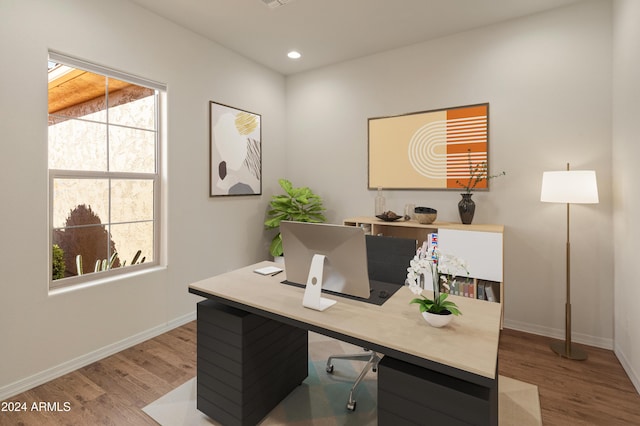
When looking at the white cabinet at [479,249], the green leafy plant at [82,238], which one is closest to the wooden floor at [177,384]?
the white cabinet at [479,249]

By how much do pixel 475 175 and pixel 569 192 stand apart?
87cm

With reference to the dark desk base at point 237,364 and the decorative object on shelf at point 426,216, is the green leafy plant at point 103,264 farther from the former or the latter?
the decorative object on shelf at point 426,216

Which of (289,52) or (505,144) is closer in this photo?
(505,144)

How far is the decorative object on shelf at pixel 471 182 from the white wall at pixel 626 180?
88 centimetres

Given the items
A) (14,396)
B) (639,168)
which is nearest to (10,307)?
(14,396)

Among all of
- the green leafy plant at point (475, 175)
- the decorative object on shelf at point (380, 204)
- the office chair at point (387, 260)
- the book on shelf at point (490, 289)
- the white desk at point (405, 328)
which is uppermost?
the green leafy plant at point (475, 175)

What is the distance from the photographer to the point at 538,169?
3004 mm

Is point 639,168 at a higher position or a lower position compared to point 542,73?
lower

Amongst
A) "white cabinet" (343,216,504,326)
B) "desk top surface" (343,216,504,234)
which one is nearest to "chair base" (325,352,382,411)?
"white cabinet" (343,216,504,326)

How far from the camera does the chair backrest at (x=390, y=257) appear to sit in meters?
2.15

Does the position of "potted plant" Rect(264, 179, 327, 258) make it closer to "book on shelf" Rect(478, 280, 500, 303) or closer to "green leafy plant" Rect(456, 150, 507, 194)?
"green leafy plant" Rect(456, 150, 507, 194)

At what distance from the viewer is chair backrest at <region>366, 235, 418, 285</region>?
7.05 feet

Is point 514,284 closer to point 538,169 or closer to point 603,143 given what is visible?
point 538,169

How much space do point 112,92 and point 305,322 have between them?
262 centimetres
